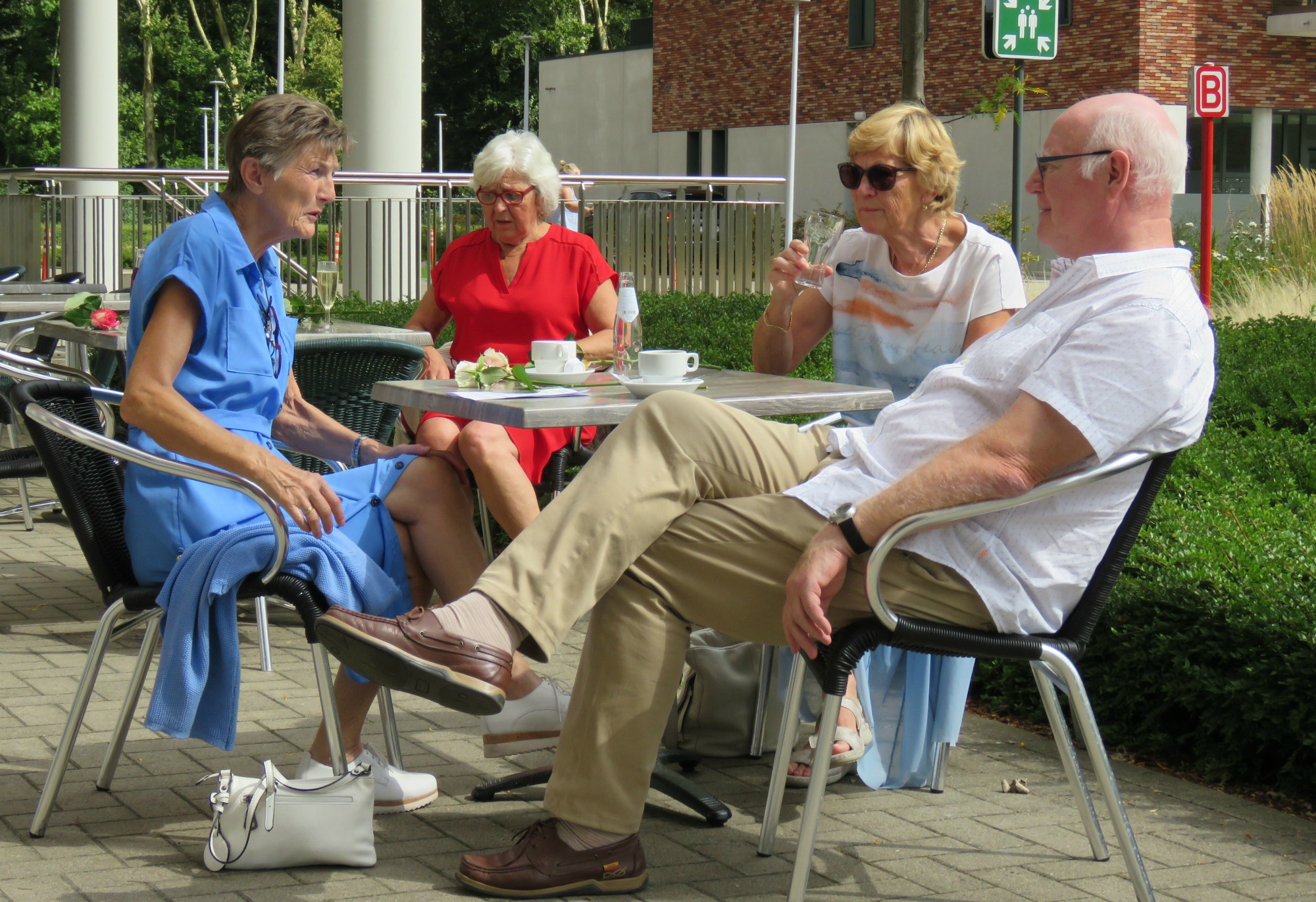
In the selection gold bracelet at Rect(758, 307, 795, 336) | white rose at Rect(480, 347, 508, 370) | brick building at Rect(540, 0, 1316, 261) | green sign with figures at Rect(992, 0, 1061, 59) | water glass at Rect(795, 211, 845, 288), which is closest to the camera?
white rose at Rect(480, 347, 508, 370)

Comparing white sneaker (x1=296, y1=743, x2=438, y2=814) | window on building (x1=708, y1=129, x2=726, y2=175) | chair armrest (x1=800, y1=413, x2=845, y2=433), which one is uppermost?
window on building (x1=708, y1=129, x2=726, y2=175)

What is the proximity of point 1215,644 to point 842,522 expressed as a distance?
1.53 meters

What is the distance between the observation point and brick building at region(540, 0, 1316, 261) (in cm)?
2972

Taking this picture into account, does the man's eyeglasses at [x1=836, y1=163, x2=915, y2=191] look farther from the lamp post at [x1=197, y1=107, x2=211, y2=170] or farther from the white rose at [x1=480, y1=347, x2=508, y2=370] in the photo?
the lamp post at [x1=197, y1=107, x2=211, y2=170]

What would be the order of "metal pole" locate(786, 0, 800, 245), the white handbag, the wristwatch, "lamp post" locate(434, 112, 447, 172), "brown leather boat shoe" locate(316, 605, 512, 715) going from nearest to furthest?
"brown leather boat shoe" locate(316, 605, 512, 715) → the wristwatch → the white handbag → "metal pole" locate(786, 0, 800, 245) → "lamp post" locate(434, 112, 447, 172)

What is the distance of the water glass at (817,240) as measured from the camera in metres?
4.07

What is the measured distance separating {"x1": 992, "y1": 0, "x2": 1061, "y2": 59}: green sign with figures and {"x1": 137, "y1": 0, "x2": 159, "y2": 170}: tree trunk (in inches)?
1745

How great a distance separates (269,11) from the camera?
57.9 m

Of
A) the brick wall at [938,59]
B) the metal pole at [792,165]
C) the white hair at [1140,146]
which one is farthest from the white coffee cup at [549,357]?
the brick wall at [938,59]

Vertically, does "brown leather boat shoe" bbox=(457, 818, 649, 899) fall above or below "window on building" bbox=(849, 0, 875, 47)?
below

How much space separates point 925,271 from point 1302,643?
1.31 meters

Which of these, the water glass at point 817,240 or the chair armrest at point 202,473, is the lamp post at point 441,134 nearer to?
the water glass at point 817,240

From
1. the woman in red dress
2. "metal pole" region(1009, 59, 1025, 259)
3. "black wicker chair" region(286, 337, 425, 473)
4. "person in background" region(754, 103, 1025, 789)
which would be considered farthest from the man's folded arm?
"metal pole" region(1009, 59, 1025, 259)

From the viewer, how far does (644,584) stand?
9.90ft
